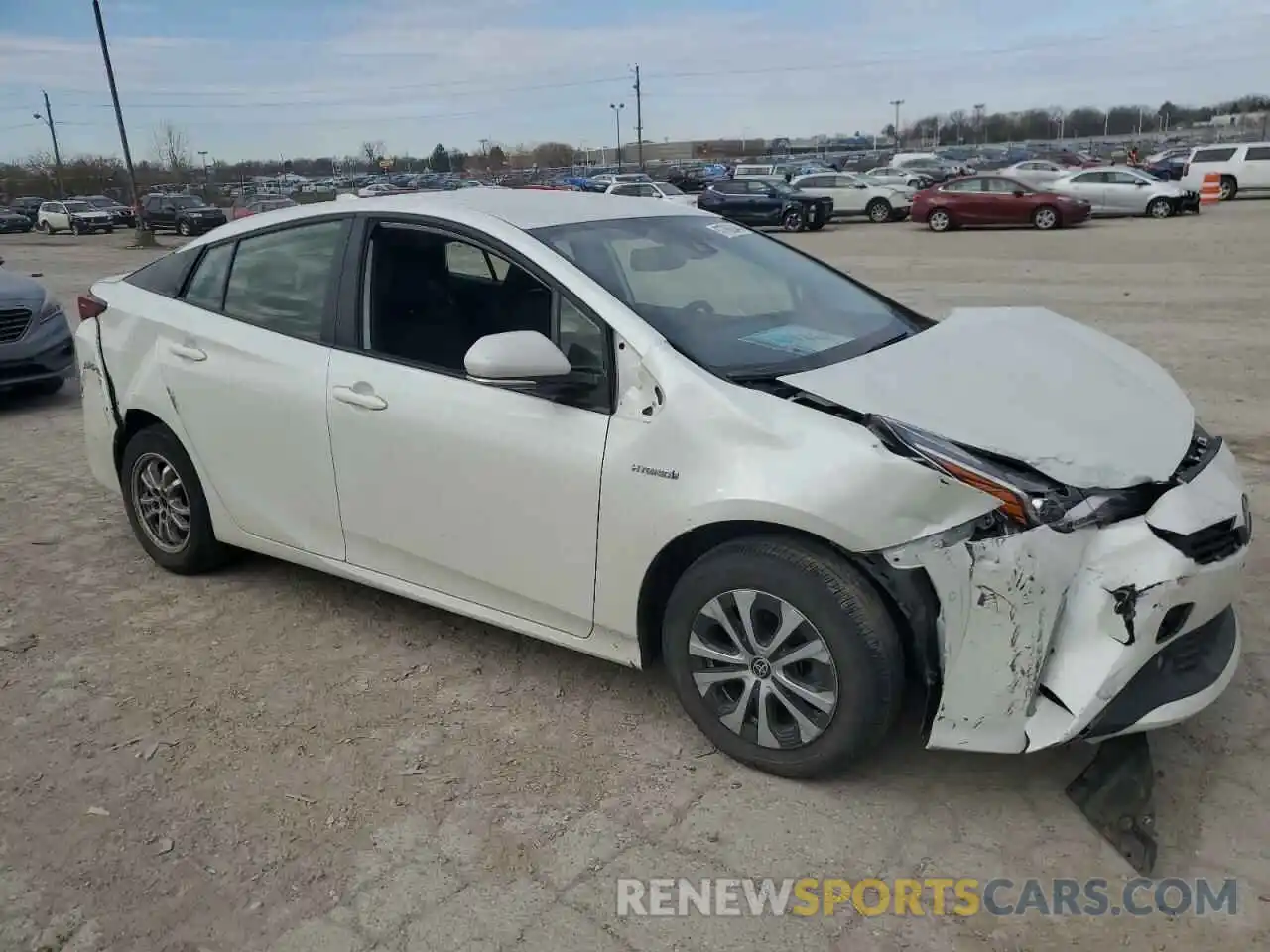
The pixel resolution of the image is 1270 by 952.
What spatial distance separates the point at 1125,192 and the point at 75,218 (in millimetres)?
38994

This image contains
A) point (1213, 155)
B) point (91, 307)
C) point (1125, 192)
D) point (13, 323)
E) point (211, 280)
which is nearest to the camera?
point (211, 280)

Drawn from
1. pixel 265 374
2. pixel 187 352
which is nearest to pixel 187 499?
pixel 187 352

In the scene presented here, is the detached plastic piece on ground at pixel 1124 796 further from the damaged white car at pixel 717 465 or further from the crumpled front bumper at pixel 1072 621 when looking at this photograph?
the crumpled front bumper at pixel 1072 621

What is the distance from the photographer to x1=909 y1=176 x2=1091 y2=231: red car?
25.5 metres

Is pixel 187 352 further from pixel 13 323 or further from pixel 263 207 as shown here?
pixel 263 207

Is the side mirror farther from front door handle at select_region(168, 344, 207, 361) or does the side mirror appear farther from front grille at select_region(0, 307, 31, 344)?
front grille at select_region(0, 307, 31, 344)

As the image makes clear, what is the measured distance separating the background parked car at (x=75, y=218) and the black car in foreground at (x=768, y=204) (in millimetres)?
26437

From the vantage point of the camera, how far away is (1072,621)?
8.44 ft

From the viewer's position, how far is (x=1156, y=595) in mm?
2555

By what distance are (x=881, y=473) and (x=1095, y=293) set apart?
11.9m

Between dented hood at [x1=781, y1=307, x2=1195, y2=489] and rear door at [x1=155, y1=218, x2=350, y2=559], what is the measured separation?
1827 mm

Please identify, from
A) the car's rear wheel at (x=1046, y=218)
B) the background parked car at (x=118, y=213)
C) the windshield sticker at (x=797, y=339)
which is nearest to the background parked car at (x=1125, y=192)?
the car's rear wheel at (x=1046, y=218)

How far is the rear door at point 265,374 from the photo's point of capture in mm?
3789

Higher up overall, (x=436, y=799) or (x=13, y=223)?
(x=436, y=799)
